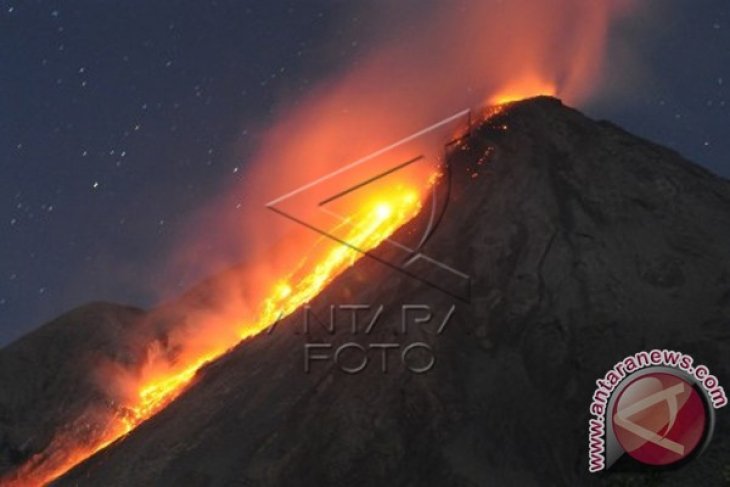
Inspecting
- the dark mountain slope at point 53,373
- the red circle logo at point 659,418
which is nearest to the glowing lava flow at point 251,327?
the dark mountain slope at point 53,373

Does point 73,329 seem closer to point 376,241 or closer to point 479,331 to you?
point 376,241

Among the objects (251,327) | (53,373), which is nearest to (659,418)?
(251,327)

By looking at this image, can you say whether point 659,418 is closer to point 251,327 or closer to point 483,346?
point 483,346

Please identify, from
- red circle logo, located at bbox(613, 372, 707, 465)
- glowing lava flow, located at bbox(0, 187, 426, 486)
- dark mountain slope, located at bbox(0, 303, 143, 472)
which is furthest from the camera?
dark mountain slope, located at bbox(0, 303, 143, 472)

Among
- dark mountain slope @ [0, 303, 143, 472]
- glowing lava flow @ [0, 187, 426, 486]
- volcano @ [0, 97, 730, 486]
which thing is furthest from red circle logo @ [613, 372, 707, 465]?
dark mountain slope @ [0, 303, 143, 472]

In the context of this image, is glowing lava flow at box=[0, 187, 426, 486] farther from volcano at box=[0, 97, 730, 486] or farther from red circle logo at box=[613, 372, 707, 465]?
red circle logo at box=[613, 372, 707, 465]

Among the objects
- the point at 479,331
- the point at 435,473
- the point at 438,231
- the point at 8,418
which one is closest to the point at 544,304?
the point at 479,331

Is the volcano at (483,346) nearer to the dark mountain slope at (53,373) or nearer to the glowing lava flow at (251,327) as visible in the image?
the dark mountain slope at (53,373)
